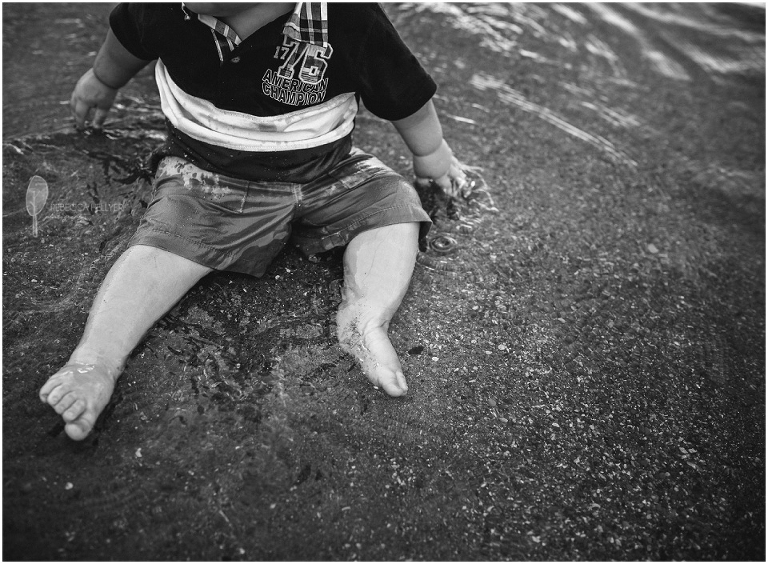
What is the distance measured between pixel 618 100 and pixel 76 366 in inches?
100

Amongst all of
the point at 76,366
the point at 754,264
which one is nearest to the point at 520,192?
the point at 754,264

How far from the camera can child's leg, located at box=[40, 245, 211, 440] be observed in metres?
1.37

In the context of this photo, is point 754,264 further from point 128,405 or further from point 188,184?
point 128,405

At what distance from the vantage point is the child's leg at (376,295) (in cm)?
160

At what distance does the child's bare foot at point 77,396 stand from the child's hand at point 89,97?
1077 mm

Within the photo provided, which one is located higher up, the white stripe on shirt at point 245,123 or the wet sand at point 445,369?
the white stripe on shirt at point 245,123

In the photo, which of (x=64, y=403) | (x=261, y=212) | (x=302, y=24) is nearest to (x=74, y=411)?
(x=64, y=403)

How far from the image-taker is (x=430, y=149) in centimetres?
197

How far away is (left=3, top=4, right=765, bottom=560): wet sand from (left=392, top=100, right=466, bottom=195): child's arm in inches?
4.3

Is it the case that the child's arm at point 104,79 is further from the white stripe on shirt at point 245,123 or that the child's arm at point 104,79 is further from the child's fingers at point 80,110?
the white stripe on shirt at point 245,123

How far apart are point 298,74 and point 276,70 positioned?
57mm

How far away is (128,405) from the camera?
149 cm

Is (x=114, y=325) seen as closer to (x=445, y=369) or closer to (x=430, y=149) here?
(x=445, y=369)

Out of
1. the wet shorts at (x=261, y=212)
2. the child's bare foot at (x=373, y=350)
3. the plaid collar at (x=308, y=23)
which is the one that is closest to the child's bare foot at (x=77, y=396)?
the wet shorts at (x=261, y=212)
